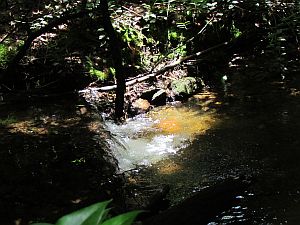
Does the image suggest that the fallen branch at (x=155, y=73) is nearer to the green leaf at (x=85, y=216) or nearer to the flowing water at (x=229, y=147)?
the flowing water at (x=229, y=147)

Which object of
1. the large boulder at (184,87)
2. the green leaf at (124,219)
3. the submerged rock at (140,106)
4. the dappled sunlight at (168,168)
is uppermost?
the green leaf at (124,219)

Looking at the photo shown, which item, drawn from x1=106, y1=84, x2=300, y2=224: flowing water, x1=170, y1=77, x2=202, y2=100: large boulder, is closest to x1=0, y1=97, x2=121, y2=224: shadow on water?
x1=106, y1=84, x2=300, y2=224: flowing water

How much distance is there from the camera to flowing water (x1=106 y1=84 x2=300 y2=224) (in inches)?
168

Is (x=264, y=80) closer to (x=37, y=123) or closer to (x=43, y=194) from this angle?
(x=37, y=123)

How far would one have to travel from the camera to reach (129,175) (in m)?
4.96

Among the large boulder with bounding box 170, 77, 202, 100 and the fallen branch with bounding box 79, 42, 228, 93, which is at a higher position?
the fallen branch with bounding box 79, 42, 228, 93

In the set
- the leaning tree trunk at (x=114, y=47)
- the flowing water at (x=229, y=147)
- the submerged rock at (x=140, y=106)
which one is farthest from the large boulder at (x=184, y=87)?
the leaning tree trunk at (x=114, y=47)

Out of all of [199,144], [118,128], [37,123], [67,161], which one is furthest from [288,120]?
[37,123]

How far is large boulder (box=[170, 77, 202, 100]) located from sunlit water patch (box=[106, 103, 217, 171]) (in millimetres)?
398

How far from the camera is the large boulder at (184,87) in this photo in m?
7.43

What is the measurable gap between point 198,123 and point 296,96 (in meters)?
1.82

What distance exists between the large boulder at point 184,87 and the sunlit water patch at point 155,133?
15.7 inches

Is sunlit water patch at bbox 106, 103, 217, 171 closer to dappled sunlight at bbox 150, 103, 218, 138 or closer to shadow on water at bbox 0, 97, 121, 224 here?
dappled sunlight at bbox 150, 103, 218, 138

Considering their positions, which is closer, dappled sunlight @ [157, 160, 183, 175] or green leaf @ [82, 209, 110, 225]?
green leaf @ [82, 209, 110, 225]
